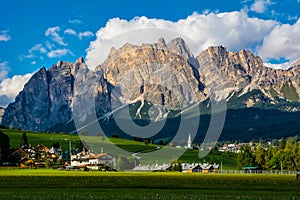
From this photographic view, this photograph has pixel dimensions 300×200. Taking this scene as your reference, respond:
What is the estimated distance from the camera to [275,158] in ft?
443

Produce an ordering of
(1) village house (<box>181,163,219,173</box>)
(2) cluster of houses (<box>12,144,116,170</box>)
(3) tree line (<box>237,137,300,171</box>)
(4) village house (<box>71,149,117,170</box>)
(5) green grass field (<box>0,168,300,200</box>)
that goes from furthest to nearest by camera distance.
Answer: (1) village house (<box>181,163,219,173</box>)
(3) tree line (<box>237,137,300,171</box>)
(4) village house (<box>71,149,117,170</box>)
(2) cluster of houses (<box>12,144,116,170</box>)
(5) green grass field (<box>0,168,300,200</box>)

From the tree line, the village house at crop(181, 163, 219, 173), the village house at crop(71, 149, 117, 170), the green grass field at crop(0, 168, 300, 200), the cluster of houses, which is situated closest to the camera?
the green grass field at crop(0, 168, 300, 200)

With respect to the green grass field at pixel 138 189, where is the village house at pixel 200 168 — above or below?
below

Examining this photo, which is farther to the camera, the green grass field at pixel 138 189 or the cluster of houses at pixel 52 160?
the cluster of houses at pixel 52 160

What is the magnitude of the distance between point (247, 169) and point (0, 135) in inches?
3127

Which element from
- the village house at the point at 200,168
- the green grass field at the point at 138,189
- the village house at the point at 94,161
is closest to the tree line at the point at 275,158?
the village house at the point at 200,168

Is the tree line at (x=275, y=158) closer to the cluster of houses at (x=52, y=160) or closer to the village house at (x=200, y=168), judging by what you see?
the village house at (x=200, y=168)

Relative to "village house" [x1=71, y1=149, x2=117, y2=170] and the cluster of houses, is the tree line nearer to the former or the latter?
"village house" [x1=71, y1=149, x2=117, y2=170]

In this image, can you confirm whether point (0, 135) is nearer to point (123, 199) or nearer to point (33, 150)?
point (33, 150)

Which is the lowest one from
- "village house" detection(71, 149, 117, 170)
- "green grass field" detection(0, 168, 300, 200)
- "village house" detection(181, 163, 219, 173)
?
"village house" detection(181, 163, 219, 173)

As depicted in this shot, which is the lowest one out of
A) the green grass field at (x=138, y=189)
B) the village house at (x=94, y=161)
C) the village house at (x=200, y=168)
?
the village house at (x=200, y=168)

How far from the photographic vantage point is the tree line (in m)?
131

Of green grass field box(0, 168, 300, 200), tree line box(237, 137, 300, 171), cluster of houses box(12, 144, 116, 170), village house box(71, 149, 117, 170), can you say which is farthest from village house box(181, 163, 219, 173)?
green grass field box(0, 168, 300, 200)

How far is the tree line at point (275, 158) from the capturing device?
131 metres
